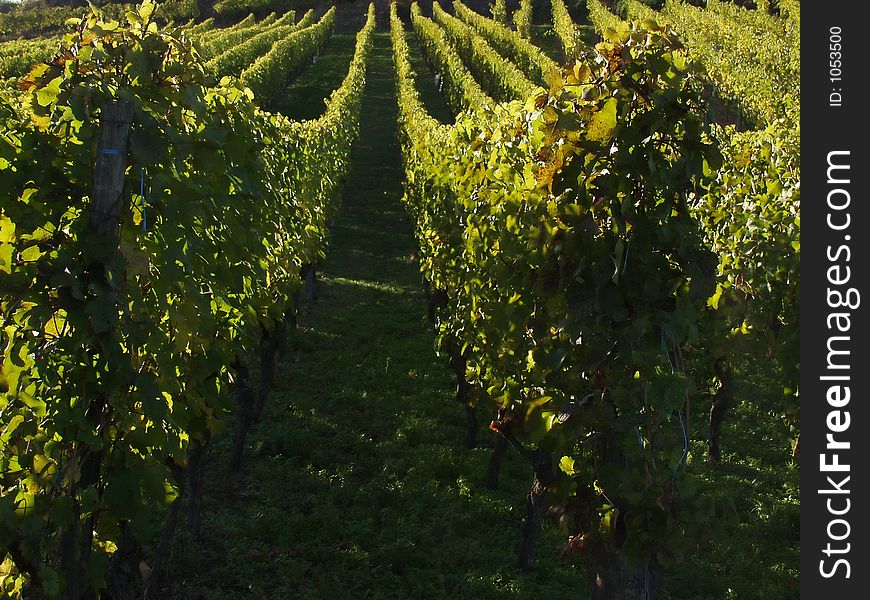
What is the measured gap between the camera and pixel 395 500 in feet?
21.9

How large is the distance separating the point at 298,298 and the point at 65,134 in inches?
295

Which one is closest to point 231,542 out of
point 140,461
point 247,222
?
point 247,222

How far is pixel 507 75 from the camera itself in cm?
2656

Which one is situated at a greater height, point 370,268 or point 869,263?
point 869,263

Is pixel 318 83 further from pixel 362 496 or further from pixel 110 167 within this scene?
pixel 110 167

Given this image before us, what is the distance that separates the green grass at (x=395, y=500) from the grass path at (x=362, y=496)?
0.01 metres

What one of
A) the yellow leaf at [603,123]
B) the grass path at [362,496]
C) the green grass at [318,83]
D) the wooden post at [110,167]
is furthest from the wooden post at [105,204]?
the green grass at [318,83]

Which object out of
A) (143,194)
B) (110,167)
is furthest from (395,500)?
(110,167)

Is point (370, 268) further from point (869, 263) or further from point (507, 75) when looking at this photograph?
point (507, 75)

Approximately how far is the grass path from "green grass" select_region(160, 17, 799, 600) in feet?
0.05

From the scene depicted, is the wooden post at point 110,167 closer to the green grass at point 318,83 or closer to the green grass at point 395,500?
the green grass at point 395,500

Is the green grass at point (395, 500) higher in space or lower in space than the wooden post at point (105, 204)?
lower

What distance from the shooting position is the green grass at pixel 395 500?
18.3 ft

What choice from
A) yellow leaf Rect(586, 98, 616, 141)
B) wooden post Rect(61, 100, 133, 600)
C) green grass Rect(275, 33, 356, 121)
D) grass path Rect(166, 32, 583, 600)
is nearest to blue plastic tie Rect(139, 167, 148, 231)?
wooden post Rect(61, 100, 133, 600)
